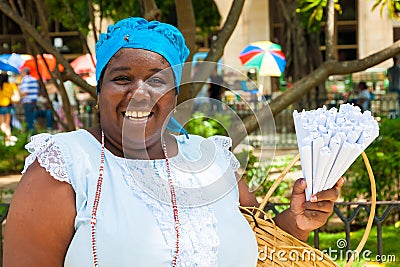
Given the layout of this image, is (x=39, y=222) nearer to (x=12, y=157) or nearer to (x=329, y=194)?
(x=329, y=194)

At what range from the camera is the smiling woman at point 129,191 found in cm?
201

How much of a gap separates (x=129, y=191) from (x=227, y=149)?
0.50 metres

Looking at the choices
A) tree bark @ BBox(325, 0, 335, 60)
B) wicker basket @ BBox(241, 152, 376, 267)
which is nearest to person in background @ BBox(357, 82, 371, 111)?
tree bark @ BBox(325, 0, 335, 60)

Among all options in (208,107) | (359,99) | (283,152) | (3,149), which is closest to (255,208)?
(208,107)

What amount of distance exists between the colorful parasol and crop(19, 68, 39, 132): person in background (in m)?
4.80

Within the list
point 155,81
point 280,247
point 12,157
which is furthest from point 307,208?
point 12,157

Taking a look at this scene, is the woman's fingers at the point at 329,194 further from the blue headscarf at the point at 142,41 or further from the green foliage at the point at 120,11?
the green foliage at the point at 120,11

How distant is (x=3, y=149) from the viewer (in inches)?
443

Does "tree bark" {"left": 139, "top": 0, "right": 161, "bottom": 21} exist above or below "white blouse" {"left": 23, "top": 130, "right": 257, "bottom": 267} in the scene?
above

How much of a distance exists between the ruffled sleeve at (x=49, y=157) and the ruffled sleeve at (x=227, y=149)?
0.62 meters

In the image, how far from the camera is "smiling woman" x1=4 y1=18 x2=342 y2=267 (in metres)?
2.01

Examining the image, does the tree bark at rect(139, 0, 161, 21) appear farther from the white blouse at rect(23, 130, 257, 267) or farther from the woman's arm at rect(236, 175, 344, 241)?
the white blouse at rect(23, 130, 257, 267)

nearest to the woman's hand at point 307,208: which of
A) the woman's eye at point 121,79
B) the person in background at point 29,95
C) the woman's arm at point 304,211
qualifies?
the woman's arm at point 304,211

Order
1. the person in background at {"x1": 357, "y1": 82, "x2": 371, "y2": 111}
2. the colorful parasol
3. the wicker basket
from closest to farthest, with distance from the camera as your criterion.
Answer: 1. the wicker basket
2. the person in background at {"x1": 357, "y1": 82, "x2": 371, "y2": 111}
3. the colorful parasol
